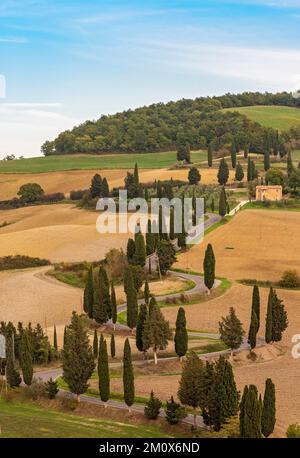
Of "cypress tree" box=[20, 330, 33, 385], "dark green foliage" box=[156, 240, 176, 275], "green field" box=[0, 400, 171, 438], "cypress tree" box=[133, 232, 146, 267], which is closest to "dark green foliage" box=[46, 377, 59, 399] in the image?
"green field" box=[0, 400, 171, 438]

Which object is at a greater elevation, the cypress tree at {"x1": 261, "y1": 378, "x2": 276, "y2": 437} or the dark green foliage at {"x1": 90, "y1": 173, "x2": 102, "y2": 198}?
the dark green foliage at {"x1": 90, "y1": 173, "x2": 102, "y2": 198}

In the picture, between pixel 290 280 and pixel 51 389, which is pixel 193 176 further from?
pixel 51 389

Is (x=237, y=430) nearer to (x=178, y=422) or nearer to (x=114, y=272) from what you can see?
(x=178, y=422)

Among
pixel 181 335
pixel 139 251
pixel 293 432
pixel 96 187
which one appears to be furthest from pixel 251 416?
pixel 96 187

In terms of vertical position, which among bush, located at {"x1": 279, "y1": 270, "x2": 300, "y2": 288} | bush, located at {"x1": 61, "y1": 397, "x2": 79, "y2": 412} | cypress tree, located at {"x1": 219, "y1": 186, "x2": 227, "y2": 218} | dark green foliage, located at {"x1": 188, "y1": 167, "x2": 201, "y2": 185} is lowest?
bush, located at {"x1": 61, "y1": 397, "x2": 79, "y2": 412}

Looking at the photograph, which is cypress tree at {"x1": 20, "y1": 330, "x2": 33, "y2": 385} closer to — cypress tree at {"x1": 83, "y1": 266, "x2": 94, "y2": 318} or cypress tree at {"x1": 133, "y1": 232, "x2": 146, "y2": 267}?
cypress tree at {"x1": 83, "y1": 266, "x2": 94, "y2": 318}

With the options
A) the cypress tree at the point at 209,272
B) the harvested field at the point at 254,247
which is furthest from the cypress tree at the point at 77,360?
the harvested field at the point at 254,247
